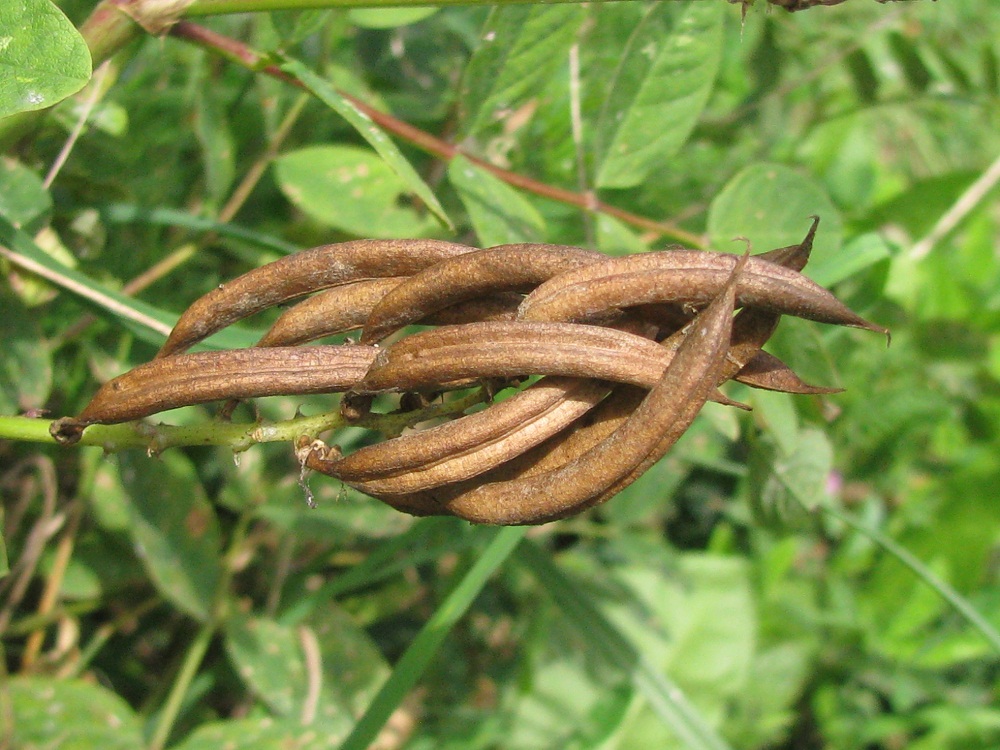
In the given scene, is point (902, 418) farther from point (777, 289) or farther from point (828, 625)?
point (777, 289)

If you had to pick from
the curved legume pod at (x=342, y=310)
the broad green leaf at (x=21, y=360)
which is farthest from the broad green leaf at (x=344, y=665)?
the curved legume pod at (x=342, y=310)

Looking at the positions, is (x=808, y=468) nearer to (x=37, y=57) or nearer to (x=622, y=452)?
(x=622, y=452)

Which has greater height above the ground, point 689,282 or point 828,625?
point 689,282

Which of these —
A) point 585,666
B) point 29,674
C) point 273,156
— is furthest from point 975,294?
point 29,674

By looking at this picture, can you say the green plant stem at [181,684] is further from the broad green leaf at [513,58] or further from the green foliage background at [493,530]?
the broad green leaf at [513,58]

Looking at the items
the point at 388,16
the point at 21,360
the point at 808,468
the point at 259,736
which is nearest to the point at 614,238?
the point at 808,468

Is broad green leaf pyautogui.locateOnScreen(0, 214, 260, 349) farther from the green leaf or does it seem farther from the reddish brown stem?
the green leaf

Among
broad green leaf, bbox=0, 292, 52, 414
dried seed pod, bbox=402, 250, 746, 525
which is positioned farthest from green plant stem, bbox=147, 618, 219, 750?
dried seed pod, bbox=402, 250, 746, 525
